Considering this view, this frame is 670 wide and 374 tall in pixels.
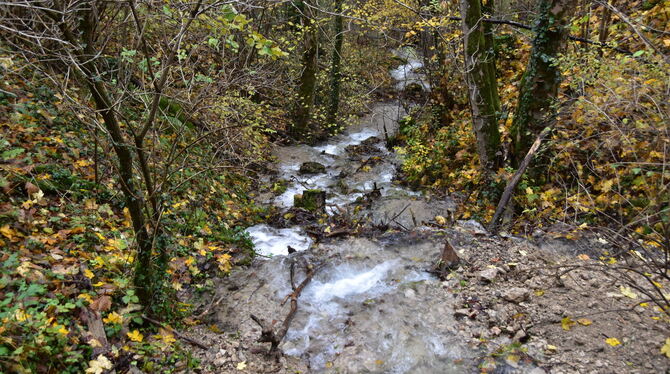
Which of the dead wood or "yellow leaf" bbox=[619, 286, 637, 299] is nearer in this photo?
"yellow leaf" bbox=[619, 286, 637, 299]

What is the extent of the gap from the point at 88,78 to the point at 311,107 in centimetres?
→ 1076

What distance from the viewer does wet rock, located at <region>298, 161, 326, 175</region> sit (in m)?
10.8

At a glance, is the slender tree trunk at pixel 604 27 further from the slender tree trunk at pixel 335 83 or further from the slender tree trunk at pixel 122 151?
the slender tree trunk at pixel 122 151

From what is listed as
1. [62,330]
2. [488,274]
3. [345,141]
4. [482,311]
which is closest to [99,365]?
[62,330]

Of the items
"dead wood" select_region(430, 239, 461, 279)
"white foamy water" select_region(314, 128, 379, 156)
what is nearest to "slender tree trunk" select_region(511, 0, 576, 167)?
"dead wood" select_region(430, 239, 461, 279)

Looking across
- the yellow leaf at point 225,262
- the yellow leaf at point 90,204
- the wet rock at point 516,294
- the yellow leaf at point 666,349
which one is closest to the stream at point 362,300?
the yellow leaf at point 225,262

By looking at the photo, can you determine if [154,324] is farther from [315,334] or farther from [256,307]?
[315,334]

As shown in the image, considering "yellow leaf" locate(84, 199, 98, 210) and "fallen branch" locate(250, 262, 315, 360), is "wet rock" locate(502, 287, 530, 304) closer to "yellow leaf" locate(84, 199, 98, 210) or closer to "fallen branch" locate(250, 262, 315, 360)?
"fallen branch" locate(250, 262, 315, 360)

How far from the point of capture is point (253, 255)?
5.76m

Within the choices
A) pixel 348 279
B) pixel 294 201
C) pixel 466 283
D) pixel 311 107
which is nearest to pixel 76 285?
pixel 348 279

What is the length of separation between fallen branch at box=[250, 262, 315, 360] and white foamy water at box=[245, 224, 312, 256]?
3.23 feet

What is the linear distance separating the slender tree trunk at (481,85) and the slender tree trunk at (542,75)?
0.43 metres

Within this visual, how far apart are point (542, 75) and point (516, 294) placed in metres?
3.93

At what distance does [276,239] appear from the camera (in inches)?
267
